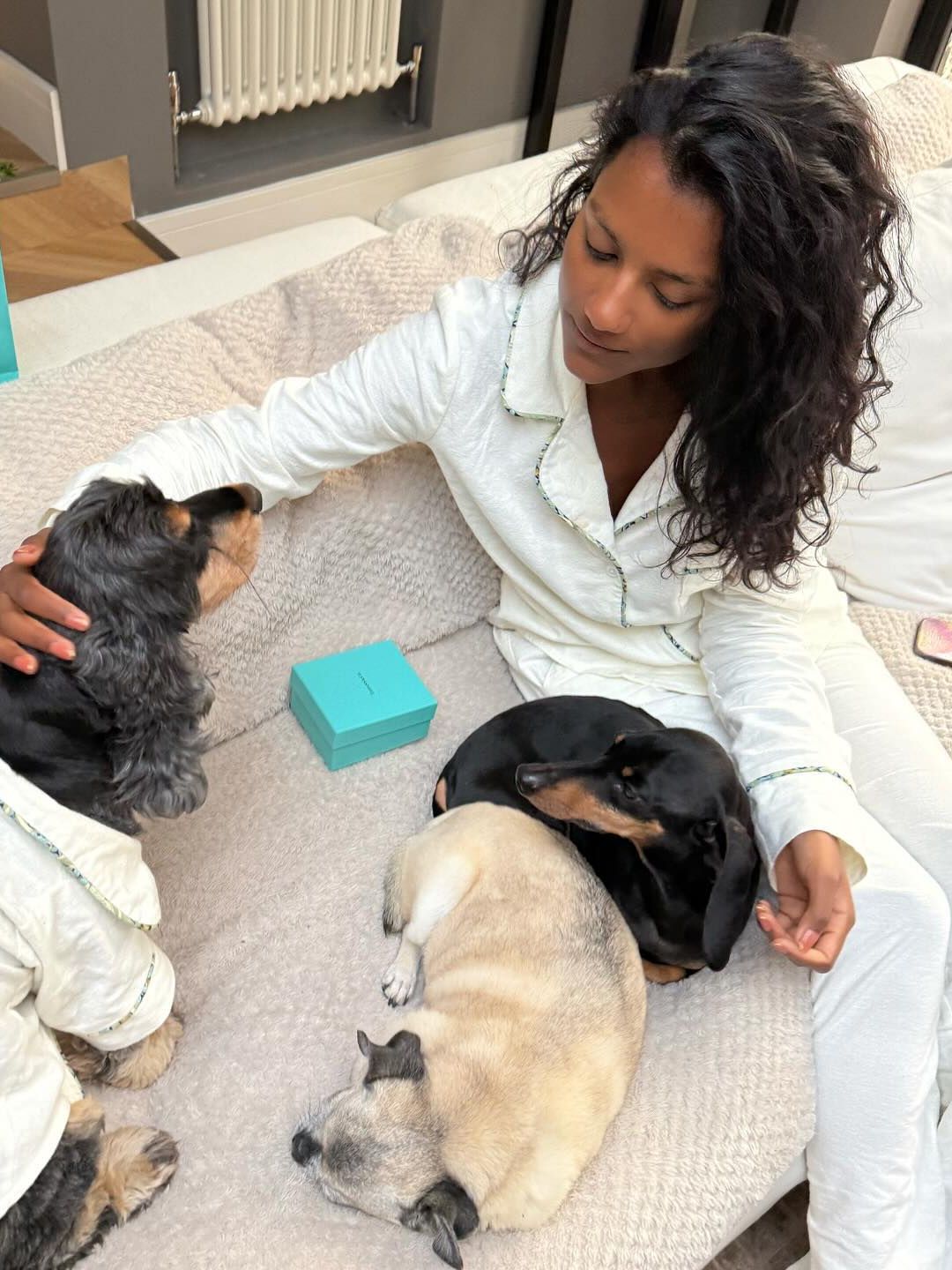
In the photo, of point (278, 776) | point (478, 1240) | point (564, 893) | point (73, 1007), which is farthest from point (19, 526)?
point (478, 1240)

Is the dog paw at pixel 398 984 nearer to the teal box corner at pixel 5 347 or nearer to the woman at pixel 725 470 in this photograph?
the woman at pixel 725 470

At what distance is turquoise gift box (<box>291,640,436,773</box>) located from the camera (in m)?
1.73

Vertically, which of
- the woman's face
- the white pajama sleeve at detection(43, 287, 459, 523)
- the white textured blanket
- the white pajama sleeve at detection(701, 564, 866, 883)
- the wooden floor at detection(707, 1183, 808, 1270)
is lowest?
the wooden floor at detection(707, 1183, 808, 1270)

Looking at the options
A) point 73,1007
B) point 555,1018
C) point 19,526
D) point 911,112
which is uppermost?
point 911,112

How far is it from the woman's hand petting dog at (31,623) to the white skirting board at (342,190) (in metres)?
2.23

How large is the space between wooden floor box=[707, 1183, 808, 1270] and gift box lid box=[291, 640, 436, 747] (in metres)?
1.06

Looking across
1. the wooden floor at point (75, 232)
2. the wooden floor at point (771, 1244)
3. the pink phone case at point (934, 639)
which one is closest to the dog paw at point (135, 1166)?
the wooden floor at point (771, 1244)

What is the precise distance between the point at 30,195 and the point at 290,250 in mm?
804

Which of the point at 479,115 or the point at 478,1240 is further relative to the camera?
the point at 479,115

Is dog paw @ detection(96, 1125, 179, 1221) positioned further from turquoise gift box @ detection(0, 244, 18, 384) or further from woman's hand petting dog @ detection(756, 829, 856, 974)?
turquoise gift box @ detection(0, 244, 18, 384)

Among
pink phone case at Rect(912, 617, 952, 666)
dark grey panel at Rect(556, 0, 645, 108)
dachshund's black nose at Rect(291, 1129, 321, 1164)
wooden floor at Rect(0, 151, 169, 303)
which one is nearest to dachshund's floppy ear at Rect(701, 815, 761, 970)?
dachshund's black nose at Rect(291, 1129, 321, 1164)

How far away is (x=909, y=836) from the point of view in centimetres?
163

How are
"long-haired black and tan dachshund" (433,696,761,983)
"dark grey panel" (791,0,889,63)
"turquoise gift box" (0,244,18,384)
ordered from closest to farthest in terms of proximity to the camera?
"long-haired black and tan dachshund" (433,696,761,983) < "turquoise gift box" (0,244,18,384) < "dark grey panel" (791,0,889,63)

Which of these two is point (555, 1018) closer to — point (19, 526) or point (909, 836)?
point (909, 836)
